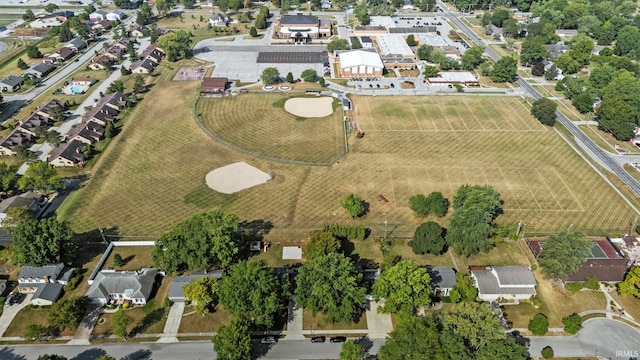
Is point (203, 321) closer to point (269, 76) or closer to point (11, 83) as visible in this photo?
point (269, 76)

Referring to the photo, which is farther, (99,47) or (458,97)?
(99,47)

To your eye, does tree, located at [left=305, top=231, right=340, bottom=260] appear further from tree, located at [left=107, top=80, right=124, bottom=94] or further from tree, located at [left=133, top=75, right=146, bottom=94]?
tree, located at [left=107, top=80, right=124, bottom=94]

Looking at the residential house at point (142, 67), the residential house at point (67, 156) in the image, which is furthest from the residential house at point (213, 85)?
the residential house at point (67, 156)

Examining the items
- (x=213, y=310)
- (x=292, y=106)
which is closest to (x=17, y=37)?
(x=292, y=106)

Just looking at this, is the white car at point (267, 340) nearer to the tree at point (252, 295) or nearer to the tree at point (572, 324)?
the tree at point (252, 295)

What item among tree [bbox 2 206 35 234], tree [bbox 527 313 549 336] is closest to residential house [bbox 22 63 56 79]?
tree [bbox 2 206 35 234]

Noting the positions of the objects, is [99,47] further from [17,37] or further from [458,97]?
[458,97]
